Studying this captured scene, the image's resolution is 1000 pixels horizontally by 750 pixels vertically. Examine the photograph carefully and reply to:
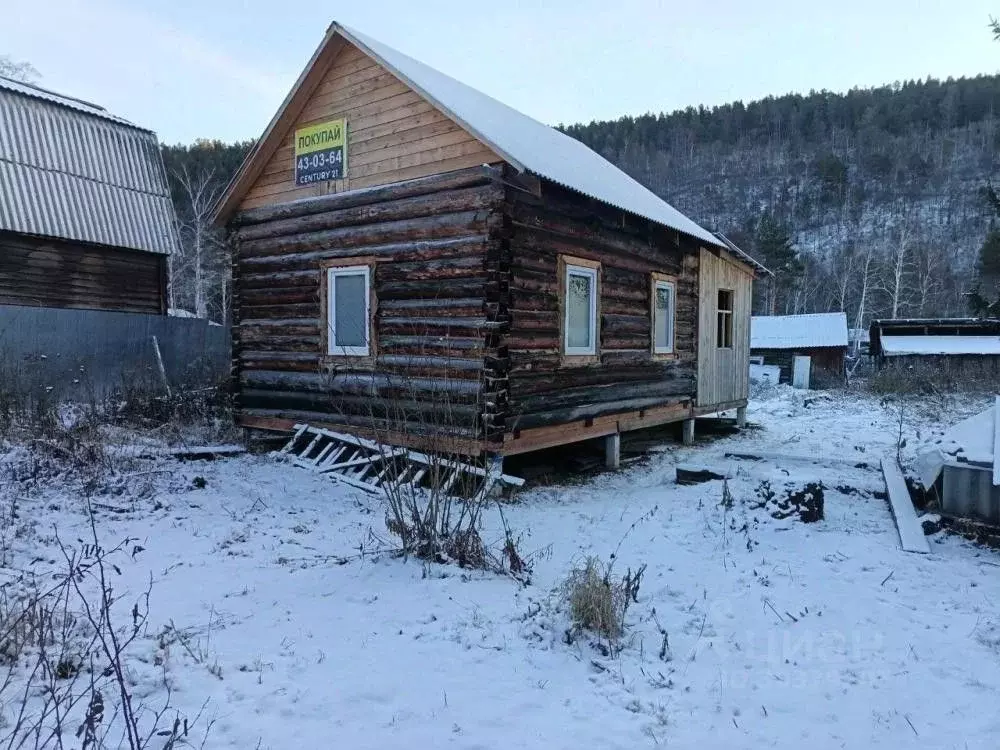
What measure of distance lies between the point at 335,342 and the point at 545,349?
324cm

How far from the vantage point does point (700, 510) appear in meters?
7.61

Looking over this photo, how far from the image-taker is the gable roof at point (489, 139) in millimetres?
8398

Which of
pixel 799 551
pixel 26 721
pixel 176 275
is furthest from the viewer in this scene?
pixel 176 275

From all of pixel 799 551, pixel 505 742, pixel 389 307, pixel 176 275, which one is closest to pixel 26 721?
pixel 505 742

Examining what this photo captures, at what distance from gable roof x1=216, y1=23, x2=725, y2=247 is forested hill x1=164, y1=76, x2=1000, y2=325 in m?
48.5

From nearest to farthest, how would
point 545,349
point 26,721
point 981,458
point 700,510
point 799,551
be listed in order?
point 26,721, point 799,551, point 981,458, point 700,510, point 545,349

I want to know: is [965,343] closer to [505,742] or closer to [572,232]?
[572,232]

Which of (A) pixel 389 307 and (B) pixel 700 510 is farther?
(A) pixel 389 307

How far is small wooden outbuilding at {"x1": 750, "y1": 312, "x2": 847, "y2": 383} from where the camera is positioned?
30.3m

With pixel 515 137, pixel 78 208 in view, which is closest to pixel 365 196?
pixel 515 137

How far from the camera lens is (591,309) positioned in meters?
10.2

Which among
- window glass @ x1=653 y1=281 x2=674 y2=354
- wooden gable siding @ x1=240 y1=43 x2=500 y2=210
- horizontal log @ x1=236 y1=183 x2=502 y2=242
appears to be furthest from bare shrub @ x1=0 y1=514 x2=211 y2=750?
window glass @ x1=653 y1=281 x2=674 y2=354

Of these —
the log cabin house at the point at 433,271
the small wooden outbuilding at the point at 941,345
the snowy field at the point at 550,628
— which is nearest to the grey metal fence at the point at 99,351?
the log cabin house at the point at 433,271

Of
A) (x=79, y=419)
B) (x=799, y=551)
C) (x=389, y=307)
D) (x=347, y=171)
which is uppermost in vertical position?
(x=347, y=171)
